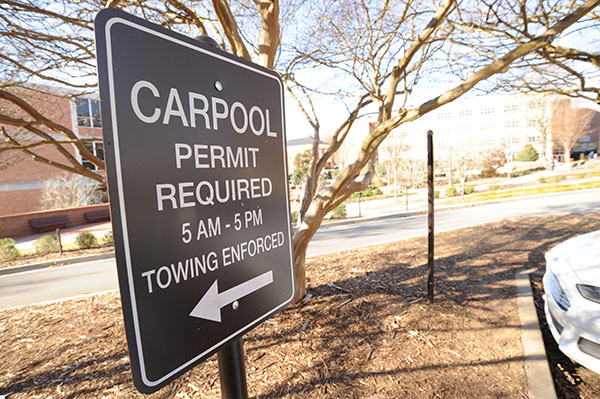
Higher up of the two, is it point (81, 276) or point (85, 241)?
point (85, 241)

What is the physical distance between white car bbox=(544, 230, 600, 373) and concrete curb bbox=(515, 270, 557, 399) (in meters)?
0.22

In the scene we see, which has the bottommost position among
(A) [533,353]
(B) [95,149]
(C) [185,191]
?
(A) [533,353]

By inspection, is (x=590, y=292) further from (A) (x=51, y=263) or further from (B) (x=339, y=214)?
(B) (x=339, y=214)

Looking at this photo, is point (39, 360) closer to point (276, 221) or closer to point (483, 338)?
point (276, 221)

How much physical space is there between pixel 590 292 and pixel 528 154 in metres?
54.5

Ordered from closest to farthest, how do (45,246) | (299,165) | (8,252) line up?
(8,252)
(45,246)
(299,165)

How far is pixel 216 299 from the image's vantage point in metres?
1.03

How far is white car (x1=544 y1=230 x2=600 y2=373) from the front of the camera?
9.45 ft

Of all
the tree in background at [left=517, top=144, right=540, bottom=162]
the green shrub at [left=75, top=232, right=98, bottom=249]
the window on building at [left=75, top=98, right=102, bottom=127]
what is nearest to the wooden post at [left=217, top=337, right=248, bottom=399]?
the window on building at [left=75, top=98, right=102, bottom=127]

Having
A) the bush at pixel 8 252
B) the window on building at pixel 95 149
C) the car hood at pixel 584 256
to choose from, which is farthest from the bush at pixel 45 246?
the car hood at pixel 584 256

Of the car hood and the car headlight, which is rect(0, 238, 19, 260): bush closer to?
the car hood

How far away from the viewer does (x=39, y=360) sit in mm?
3559

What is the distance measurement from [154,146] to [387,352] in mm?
3246

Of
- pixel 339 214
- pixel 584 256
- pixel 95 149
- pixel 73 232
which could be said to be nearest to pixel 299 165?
pixel 339 214
